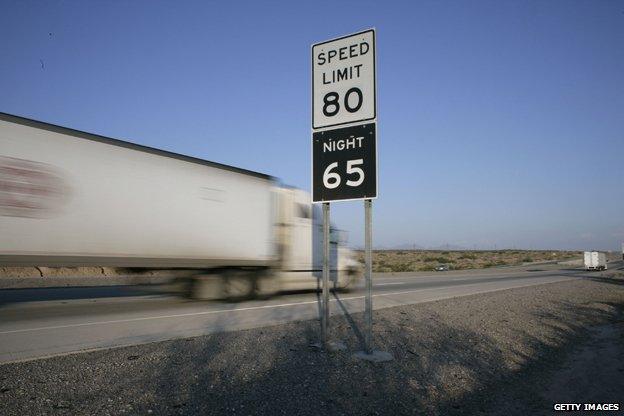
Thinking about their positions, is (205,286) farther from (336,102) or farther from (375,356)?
(336,102)

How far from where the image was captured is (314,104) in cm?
759

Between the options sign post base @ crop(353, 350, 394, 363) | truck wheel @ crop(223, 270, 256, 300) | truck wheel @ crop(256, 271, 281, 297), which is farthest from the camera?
truck wheel @ crop(256, 271, 281, 297)

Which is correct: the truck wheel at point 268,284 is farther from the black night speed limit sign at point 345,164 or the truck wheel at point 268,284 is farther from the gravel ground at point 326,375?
the black night speed limit sign at point 345,164

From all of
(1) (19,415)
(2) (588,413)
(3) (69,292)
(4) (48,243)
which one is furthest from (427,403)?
(3) (69,292)

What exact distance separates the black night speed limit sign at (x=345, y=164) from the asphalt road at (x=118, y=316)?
11.8ft

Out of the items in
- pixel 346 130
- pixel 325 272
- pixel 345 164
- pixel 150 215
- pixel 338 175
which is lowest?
pixel 325 272

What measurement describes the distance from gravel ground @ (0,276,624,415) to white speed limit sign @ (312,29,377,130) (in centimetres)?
338

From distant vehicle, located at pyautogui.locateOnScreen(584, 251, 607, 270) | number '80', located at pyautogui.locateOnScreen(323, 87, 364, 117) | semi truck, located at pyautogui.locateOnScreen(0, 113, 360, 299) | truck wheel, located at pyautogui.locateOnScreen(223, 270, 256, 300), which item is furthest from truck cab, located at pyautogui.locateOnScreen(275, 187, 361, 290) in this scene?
distant vehicle, located at pyautogui.locateOnScreen(584, 251, 607, 270)

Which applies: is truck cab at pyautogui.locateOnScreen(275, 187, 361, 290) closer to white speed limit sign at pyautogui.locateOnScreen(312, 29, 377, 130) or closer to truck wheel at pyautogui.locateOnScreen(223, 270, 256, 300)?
truck wheel at pyautogui.locateOnScreen(223, 270, 256, 300)

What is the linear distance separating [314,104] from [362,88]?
0.81 m

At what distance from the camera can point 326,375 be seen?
19.9ft

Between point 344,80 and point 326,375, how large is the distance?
159 inches

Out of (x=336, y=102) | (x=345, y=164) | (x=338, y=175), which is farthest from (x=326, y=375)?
(x=336, y=102)

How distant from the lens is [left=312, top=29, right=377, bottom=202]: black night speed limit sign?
703cm
